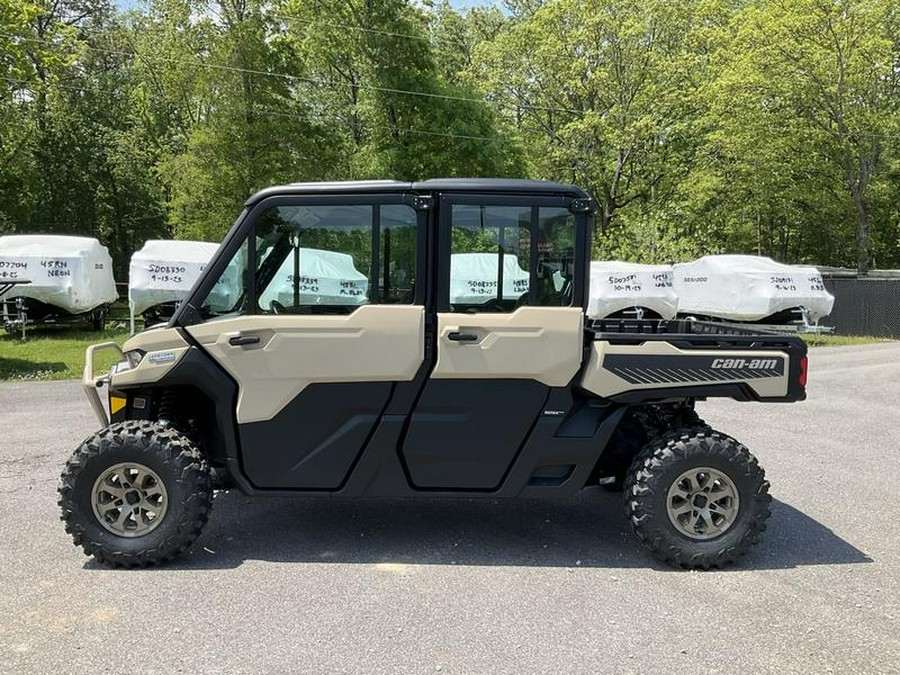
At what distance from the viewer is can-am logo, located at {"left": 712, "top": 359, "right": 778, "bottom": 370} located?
425 cm

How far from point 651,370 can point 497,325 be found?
97 cm

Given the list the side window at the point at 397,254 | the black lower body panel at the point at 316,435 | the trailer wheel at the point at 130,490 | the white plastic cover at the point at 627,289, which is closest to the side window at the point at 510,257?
the side window at the point at 397,254

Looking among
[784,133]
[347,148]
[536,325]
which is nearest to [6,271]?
[347,148]

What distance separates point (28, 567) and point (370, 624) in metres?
2.15

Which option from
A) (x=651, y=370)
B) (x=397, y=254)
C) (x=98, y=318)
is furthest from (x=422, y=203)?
(x=98, y=318)

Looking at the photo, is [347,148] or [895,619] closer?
[895,619]

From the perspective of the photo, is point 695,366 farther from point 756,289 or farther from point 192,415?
point 756,289

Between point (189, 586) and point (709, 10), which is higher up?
point (709, 10)

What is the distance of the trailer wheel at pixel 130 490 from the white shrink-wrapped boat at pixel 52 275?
1513cm

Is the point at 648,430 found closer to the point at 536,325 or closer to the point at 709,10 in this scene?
the point at 536,325

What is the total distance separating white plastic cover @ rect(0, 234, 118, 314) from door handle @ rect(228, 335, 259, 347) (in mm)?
15559

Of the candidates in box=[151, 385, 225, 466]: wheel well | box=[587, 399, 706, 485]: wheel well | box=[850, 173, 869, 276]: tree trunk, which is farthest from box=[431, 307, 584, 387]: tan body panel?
box=[850, 173, 869, 276]: tree trunk

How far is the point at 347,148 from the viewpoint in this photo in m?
24.1

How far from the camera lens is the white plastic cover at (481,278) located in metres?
4.12
